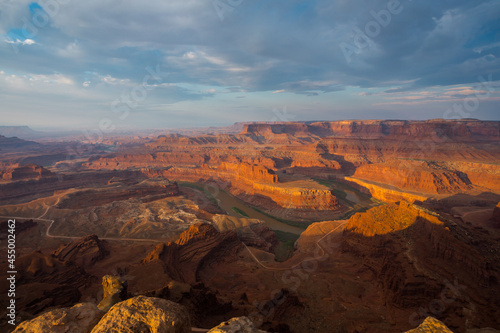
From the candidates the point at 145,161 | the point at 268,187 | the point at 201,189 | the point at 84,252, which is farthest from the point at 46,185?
the point at 268,187

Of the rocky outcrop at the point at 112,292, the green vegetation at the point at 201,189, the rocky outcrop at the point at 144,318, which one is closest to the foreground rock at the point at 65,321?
the rocky outcrop at the point at 144,318

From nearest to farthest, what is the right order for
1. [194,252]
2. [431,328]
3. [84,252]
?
[431,328] → [194,252] → [84,252]

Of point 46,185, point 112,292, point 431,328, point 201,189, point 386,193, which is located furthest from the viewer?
point 201,189

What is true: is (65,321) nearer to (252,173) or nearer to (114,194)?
(114,194)

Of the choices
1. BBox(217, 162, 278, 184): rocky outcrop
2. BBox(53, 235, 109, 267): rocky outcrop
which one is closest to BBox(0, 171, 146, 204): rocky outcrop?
BBox(217, 162, 278, 184): rocky outcrop

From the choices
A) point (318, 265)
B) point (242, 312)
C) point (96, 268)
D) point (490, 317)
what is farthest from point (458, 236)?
point (96, 268)

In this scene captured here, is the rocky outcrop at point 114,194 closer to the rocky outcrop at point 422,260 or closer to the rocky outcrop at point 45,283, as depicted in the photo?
the rocky outcrop at point 45,283

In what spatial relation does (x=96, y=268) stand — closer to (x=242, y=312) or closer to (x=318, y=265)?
(x=242, y=312)
